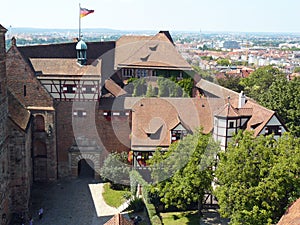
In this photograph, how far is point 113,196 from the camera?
38.4 meters

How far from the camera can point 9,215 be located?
3338 cm

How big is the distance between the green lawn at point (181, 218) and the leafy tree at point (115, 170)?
253 inches

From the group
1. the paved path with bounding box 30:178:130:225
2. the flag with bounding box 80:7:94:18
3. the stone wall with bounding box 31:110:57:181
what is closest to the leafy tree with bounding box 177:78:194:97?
the flag with bounding box 80:7:94:18

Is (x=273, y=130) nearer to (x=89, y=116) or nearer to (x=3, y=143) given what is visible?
(x=89, y=116)

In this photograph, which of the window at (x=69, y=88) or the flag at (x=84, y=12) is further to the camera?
the flag at (x=84, y=12)

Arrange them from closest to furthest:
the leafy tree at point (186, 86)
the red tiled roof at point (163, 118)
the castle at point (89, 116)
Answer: the castle at point (89, 116) → the red tiled roof at point (163, 118) → the leafy tree at point (186, 86)

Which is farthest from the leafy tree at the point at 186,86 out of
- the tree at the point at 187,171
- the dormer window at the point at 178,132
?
the tree at the point at 187,171

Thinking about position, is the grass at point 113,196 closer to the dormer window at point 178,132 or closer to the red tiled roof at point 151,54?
the dormer window at point 178,132

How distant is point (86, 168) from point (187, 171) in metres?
16.6

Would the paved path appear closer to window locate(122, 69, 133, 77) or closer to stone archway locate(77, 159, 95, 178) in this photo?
stone archway locate(77, 159, 95, 178)

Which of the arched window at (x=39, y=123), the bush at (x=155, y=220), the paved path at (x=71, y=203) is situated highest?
the arched window at (x=39, y=123)

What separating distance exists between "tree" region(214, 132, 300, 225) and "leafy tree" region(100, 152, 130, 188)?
13327mm

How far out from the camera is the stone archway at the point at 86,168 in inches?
1702

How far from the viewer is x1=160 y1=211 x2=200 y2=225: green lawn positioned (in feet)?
107
